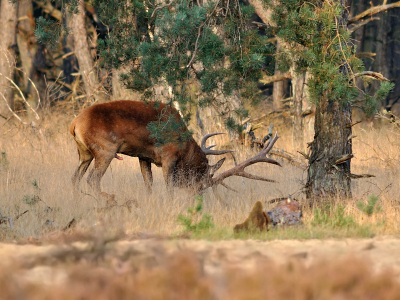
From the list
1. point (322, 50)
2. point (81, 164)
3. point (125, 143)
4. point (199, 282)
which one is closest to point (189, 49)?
point (322, 50)

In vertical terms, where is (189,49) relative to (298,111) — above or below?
above

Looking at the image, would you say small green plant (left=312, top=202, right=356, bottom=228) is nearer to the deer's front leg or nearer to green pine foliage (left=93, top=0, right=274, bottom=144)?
green pine foliage (left=93, top=0, right=274, bottom=144)

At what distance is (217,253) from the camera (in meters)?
4.09

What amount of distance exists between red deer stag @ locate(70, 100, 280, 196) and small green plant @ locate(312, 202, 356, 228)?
1466mm

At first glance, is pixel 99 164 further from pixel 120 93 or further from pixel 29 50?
pixel 29 50

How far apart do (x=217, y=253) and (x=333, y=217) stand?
2.78m

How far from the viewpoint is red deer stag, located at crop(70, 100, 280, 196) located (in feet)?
27.4

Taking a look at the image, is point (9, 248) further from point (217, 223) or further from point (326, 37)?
point (326, 37)

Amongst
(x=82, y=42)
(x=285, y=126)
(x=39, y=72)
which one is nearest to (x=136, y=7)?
(x=82, y=42)

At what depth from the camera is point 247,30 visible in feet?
24.4

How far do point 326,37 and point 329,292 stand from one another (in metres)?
4.40

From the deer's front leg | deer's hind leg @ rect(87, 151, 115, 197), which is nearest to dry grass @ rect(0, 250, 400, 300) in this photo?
deer's hind leg @ rect(87, 151, 115, 197)

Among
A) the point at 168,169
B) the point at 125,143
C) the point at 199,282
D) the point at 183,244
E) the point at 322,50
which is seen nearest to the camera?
the point at 199,282

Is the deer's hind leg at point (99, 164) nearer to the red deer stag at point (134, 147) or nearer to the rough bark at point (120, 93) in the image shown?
the red deer stag at point (134, 147)
